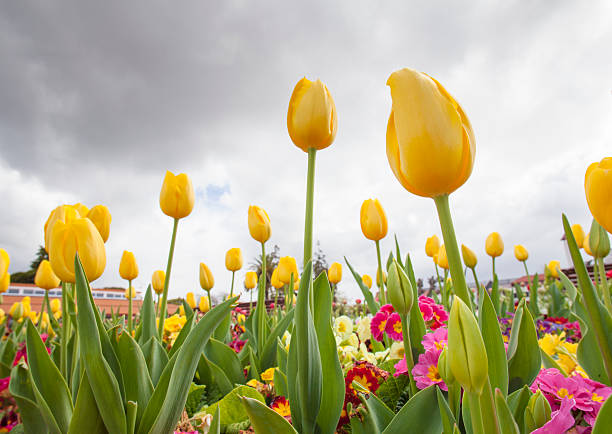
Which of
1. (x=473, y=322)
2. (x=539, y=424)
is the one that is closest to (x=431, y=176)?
(x=473, y=322)

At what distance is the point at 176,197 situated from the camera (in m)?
1.62

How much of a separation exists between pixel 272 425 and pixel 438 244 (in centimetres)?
349

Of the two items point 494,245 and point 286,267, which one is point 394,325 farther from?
point 494,245

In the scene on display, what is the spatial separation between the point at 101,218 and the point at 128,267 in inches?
42.8

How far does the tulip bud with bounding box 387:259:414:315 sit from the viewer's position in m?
0.82

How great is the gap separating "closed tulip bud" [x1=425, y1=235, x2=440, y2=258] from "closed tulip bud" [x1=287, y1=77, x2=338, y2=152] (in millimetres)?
3092

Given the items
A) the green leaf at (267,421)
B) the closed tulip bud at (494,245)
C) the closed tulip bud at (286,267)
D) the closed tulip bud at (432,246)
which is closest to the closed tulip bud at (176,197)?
the green leaf at (267,421)

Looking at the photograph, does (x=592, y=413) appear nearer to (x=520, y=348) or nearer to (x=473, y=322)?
(x=520, y=348)

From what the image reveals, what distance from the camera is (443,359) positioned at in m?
0.73

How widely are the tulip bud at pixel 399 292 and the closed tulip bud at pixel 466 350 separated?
0.33m

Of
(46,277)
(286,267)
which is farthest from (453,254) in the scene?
(286,267)

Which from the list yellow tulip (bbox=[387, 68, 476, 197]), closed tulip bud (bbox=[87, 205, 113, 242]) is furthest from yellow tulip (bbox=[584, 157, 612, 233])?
closed tulip bud (bbox=[87, 205, 113, 242])

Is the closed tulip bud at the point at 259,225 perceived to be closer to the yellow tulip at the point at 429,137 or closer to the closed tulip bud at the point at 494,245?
the yellow tulip at the point at 429,137

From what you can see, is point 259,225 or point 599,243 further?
point 259,225
